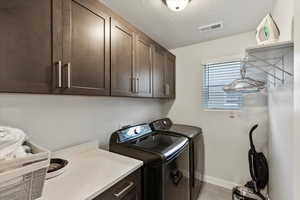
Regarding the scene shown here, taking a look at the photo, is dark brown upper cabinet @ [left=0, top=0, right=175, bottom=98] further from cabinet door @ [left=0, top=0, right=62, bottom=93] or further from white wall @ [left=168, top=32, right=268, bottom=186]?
white wall @ [left=168, top=32, right=268, bottom=186]

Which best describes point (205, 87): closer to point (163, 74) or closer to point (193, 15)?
point (163, 74)

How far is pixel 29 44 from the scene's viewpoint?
2.82ft

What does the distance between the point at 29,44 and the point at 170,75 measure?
206 cm

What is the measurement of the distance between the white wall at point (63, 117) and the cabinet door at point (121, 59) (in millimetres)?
401

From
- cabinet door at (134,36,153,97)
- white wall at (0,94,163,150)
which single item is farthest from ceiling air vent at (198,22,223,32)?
white wall at (0,94,163,150)

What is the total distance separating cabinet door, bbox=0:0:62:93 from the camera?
775 mm

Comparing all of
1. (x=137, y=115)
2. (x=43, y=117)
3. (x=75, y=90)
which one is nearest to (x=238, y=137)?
(x=137, y=115)

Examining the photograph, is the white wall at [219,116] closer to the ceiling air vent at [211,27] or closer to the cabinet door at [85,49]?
the ceiling air vent at [211,27]

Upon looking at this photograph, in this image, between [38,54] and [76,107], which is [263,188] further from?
[38,54]

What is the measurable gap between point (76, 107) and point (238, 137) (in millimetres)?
2305

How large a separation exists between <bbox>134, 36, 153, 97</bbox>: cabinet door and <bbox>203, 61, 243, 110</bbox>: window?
3.73 feet

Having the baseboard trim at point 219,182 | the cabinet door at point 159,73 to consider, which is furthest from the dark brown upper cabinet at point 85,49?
the baseboard trim at point 219,182

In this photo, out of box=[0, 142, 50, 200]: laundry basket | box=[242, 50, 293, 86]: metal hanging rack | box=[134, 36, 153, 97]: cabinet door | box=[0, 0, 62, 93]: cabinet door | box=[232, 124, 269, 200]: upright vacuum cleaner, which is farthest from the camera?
box=[232, 124, 269, 200]: upright vacuum cleaner

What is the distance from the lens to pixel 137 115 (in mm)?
2326
